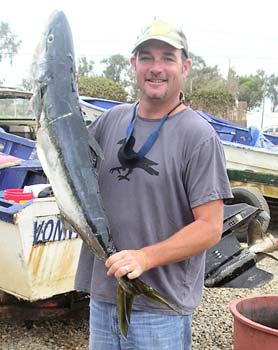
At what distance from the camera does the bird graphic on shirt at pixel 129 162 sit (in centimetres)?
226

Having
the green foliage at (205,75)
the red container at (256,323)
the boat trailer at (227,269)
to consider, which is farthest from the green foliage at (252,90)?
the red container at (256,323)

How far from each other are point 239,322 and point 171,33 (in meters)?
2.25

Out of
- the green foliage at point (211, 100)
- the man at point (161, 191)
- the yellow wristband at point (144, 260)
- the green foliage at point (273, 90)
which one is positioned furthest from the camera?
the green foliage at point (273, 90)

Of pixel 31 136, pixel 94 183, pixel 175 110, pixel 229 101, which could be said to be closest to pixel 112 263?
pixel 94 183

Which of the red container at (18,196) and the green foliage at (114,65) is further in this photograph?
the green foliage at (114,65)

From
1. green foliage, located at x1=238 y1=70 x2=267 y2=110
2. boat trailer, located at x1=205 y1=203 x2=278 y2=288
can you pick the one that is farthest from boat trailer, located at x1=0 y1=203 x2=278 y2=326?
green foliage, located at x1=238 y1=70 x2=267 y2=110

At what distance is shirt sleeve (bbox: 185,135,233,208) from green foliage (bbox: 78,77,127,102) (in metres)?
28.9

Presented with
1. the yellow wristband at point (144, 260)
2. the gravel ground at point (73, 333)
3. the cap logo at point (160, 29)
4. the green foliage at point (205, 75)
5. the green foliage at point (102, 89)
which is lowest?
the green foliage at point (205, 75)

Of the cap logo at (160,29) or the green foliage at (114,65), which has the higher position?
the cap logo at (160,29)

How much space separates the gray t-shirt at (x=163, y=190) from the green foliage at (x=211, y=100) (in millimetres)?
29411

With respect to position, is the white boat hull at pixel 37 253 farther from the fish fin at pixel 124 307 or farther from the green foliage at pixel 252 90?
the green foliage at pixel 252 90

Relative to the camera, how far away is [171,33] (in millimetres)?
2273

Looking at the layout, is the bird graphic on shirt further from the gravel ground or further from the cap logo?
the gravel ground

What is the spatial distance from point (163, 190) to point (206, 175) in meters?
0.18
